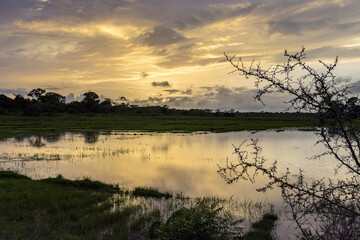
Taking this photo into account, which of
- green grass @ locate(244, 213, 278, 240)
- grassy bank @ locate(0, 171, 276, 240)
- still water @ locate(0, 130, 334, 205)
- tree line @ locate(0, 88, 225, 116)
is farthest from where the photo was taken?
tree line @ locate(0, 88, 225, 116)

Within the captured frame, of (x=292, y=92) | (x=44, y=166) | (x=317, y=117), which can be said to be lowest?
(x=44, y=166)

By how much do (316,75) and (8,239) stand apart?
23.1 feet

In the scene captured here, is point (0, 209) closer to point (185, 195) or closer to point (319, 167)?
point (185, 195)

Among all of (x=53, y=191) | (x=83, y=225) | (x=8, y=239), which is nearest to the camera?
A: (x=8, y=239)

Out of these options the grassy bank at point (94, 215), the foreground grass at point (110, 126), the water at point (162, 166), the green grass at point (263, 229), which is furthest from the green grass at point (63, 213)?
the foreground grass at point (110, 126)

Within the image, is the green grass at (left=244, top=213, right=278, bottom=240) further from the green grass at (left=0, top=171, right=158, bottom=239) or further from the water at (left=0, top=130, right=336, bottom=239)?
the green grass at (left=0, top=171, right=158, bottom=239)

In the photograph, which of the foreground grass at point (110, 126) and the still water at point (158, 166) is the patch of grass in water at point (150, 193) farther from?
the foreground grass at point (110, 126)

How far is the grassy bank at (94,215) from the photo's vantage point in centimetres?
511

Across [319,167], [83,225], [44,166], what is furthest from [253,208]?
[44,166]

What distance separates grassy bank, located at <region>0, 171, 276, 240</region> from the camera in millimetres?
5105

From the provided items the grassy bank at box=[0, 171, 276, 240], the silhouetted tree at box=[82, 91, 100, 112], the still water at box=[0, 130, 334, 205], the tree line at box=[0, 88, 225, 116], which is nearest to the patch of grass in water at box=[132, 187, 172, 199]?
the grassy bank at box=[0, 171, 276, 240]

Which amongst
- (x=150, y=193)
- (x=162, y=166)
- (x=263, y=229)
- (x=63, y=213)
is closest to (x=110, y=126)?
(x=162, y=166)

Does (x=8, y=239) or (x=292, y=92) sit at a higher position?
(x=292, y=92)

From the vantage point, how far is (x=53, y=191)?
11.2 m
